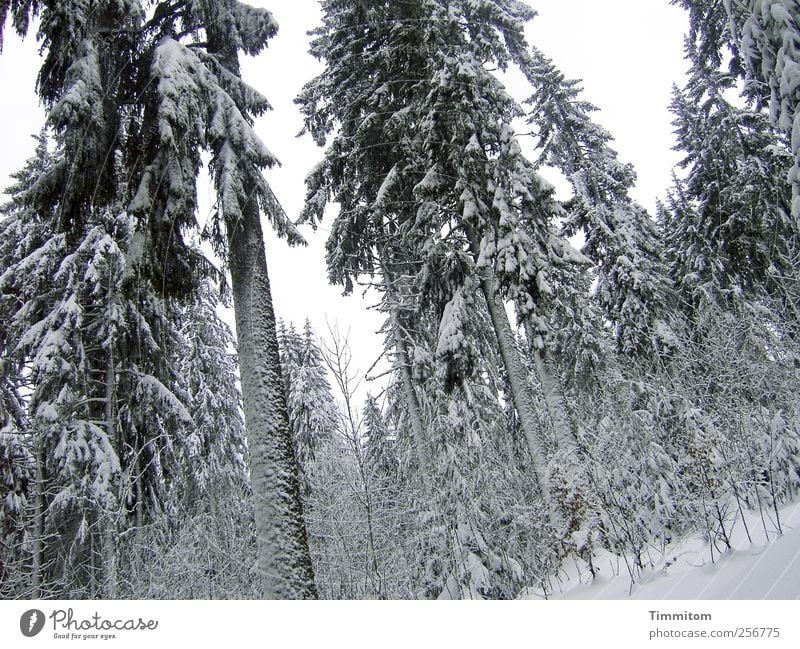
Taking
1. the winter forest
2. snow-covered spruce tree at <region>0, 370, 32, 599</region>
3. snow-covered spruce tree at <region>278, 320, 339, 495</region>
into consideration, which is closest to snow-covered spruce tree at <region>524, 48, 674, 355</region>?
the winter forest

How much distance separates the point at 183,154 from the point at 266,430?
3935 millimetres

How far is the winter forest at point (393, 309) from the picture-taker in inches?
232

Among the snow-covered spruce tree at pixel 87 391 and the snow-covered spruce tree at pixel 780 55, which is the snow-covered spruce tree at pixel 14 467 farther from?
the snow-covered spruce tree at pixel 780 55

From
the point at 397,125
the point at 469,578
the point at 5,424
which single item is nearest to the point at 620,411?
the point at 469,578

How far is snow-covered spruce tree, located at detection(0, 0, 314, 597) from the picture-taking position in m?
5.80

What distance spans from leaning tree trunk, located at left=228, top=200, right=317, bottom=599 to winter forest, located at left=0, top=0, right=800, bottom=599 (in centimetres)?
3

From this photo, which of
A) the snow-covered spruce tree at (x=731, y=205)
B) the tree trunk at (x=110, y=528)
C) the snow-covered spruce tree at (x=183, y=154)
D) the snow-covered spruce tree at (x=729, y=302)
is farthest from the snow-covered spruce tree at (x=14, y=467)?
the snow-covered spruce tree at (x=731, y=205)

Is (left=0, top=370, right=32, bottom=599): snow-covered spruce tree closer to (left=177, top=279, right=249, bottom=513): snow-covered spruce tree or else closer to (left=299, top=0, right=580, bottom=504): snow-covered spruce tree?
(left=177, top=279, right=249, bottom=513): snow-covered spruce tree

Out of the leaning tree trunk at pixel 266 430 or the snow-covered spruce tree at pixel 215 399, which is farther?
the snow-covered spruce tree at pixel 215 399

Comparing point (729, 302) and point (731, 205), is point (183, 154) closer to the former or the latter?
point (731, 205)

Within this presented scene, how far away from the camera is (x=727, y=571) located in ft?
11.8

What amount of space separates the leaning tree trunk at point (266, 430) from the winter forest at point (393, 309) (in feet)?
0.11

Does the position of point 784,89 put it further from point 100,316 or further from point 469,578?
point 100,316

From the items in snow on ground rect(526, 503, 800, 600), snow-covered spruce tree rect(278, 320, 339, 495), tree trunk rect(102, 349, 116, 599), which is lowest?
snow on ground rect(526, 503, 800, 600)
